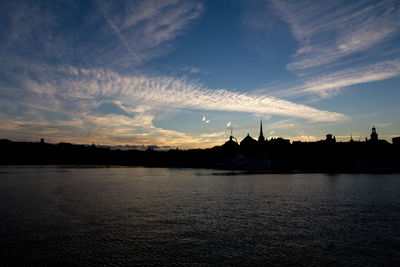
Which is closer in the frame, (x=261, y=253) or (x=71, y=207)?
(x=261, y=253)

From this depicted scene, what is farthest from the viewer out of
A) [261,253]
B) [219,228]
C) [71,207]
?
[71,207]

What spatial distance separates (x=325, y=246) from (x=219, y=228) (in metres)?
8.68

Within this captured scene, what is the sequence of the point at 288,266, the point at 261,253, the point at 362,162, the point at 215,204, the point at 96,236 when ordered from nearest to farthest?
the point at 288,266
the point at 261,253
the point at 96,236
the point at 215,204
the point at 362,162

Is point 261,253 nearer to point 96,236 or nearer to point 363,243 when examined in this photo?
point 363,243

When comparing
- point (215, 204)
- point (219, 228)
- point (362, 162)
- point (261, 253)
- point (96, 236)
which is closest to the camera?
point (261, 253)

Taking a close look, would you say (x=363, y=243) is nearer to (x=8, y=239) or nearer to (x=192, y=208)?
(x=192, y=208)

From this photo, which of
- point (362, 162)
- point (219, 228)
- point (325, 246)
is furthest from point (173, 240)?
point (362, 162)

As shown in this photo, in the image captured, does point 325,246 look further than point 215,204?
No

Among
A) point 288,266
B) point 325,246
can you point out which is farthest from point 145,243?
point 325,246

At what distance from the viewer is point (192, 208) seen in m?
35.1

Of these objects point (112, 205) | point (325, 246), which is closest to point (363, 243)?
point (325, 246)

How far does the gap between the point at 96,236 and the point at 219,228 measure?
1023cm

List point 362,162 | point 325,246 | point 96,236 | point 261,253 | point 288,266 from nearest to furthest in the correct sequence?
point 288,266, point 261,253, point 325,246, point 96,236, point 362,162

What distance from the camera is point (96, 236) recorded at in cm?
2252
